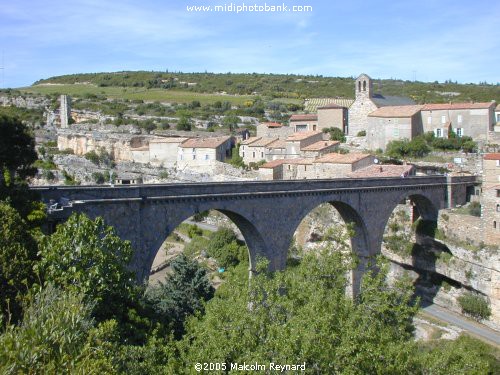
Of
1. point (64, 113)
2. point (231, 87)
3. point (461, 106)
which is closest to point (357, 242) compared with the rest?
point (461, 106)

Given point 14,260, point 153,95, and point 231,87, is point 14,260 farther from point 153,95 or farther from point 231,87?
point 231,87

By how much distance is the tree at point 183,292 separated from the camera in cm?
2112

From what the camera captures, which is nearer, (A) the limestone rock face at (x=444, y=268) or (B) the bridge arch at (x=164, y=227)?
(B) the bridge arch at (x=164, y=227)

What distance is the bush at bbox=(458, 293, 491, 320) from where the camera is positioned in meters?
26.8

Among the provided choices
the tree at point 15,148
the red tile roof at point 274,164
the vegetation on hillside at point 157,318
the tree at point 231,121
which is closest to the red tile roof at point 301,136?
the red tile roof at point 274,164

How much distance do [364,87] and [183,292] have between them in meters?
29.7

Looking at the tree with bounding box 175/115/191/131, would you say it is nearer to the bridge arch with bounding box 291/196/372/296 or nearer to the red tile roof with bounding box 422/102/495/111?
the red tile roof with bounding box 422/102/495/111

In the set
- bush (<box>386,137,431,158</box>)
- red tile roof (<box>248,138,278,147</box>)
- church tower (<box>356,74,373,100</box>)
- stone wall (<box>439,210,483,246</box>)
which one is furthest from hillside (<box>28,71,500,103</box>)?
stone wall (<box>439,210,483,246</box>)

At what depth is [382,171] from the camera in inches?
1326

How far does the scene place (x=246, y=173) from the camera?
1646 inches

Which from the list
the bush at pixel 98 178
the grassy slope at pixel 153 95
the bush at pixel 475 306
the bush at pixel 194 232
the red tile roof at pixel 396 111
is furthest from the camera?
the grassy slope at pixel 153 95

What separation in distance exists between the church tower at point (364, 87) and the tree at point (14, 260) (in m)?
36.2

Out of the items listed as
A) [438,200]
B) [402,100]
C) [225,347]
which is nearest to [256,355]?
[225,347]

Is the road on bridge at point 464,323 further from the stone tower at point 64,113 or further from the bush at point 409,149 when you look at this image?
the stone tower at point 64,113
